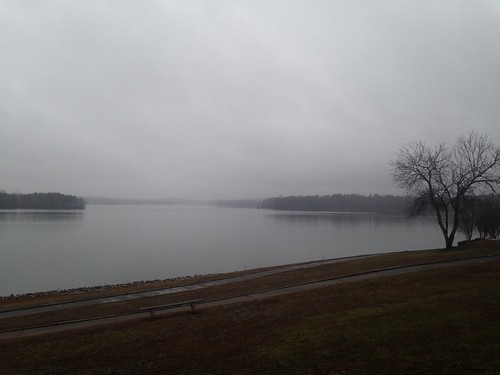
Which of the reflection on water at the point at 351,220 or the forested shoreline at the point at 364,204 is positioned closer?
the reflection on water at the point at 351,220

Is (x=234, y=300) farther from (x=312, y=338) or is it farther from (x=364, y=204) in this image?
(x=364, y=204)

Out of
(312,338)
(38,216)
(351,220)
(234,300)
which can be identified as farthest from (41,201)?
(312,338)

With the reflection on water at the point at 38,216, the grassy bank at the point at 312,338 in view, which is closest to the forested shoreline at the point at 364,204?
the reflection on water at the point at 38,216

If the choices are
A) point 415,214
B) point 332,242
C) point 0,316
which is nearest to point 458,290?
point 0,316

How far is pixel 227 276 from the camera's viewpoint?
900 inches

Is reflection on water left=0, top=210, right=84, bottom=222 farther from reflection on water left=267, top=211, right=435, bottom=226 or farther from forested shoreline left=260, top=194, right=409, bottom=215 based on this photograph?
forested shoreline left=260, top=194, right=409, bottom=215

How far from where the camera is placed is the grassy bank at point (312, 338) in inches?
257

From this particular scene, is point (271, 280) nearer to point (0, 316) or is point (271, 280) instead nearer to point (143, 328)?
point (143, 328)

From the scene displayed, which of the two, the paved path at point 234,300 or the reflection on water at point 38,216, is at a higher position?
the paved path at point 234,300

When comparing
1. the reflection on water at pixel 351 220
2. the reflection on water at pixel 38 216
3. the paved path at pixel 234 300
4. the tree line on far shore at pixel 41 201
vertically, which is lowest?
the reflection on water at pixel 38 216

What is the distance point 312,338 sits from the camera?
788 cm

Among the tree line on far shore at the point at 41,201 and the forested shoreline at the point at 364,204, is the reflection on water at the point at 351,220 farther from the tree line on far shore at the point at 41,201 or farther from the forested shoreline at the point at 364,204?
the tree line on far shore at the point at 41,201

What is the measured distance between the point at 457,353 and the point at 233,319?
585 centimetres

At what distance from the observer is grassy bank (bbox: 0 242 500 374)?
257 inches
